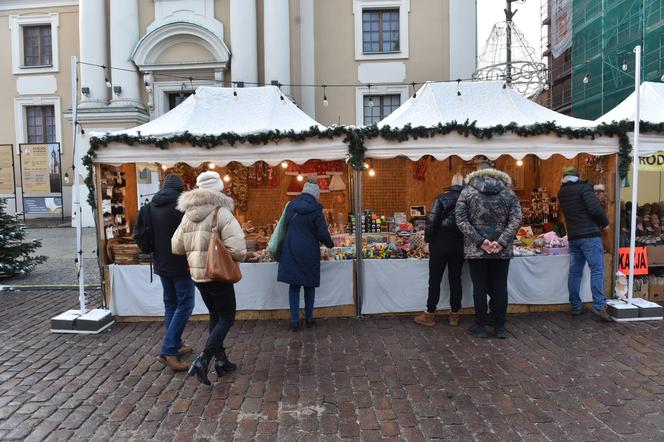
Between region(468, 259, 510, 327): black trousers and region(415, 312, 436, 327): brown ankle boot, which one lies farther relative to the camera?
region(415, 312, 436, 327): brown ankle boot

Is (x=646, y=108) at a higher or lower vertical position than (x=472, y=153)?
higher

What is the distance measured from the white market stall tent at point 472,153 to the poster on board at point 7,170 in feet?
61.9

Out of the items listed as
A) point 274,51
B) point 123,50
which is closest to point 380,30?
point 274,51

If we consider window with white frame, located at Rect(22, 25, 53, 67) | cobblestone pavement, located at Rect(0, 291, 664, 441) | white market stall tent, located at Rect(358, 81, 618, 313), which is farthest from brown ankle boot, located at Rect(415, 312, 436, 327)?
window with white frame, located at Rect(22, 25, 53, 67)

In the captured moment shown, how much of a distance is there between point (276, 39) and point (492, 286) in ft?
42.0

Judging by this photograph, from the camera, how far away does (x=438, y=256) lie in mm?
5406

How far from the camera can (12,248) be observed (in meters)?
8.91

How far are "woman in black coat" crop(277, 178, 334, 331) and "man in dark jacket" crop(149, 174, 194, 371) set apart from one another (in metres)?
1.30

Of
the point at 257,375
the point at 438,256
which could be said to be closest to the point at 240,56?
the point at 438,256

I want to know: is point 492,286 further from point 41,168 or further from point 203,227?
point 41,168

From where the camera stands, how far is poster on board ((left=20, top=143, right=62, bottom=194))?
745 inches

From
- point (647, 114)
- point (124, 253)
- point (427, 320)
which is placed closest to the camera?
point (427, 320)

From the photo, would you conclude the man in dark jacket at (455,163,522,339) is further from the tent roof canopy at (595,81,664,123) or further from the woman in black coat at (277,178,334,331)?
the tent roof canopy at (595,81,664,123)

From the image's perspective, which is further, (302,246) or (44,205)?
(44,205)
